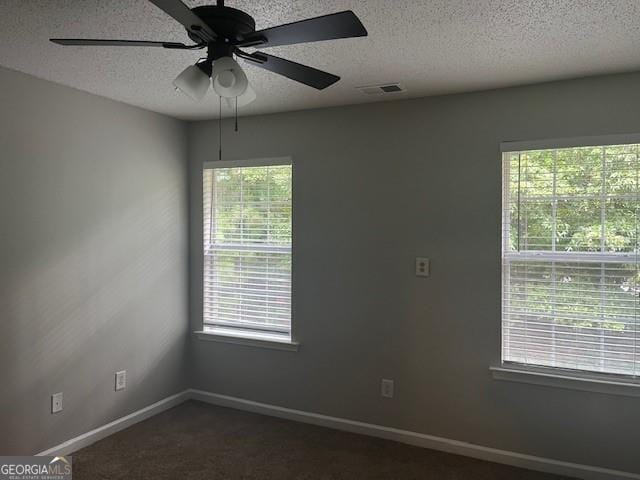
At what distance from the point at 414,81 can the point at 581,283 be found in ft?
5.11

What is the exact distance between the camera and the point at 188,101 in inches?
136

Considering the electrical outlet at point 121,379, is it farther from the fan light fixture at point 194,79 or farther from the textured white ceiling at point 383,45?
the fan light fixture at point 194,79

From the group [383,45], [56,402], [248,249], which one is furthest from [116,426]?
[383,45]

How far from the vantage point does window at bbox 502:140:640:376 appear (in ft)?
9.12

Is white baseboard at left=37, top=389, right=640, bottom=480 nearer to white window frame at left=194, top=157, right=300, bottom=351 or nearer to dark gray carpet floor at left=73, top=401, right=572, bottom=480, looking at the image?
dark gray carpet floor at left=73, top=401, right=572, bottom=480

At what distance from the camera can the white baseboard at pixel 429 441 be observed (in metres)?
2.85

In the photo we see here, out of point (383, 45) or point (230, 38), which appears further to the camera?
point (383, 45)

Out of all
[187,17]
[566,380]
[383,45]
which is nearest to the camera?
[187,17]

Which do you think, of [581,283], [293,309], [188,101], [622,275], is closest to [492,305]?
[581,283]

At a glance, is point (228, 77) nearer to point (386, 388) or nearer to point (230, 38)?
point (230, 38)

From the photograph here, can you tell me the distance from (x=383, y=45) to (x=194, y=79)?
102 cm

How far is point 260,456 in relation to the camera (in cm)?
313

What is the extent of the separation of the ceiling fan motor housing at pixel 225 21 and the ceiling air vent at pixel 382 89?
151 centimetres

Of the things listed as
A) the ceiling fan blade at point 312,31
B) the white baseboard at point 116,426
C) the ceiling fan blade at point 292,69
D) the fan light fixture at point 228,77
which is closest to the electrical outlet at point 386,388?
the white baseboard at point 116,426
